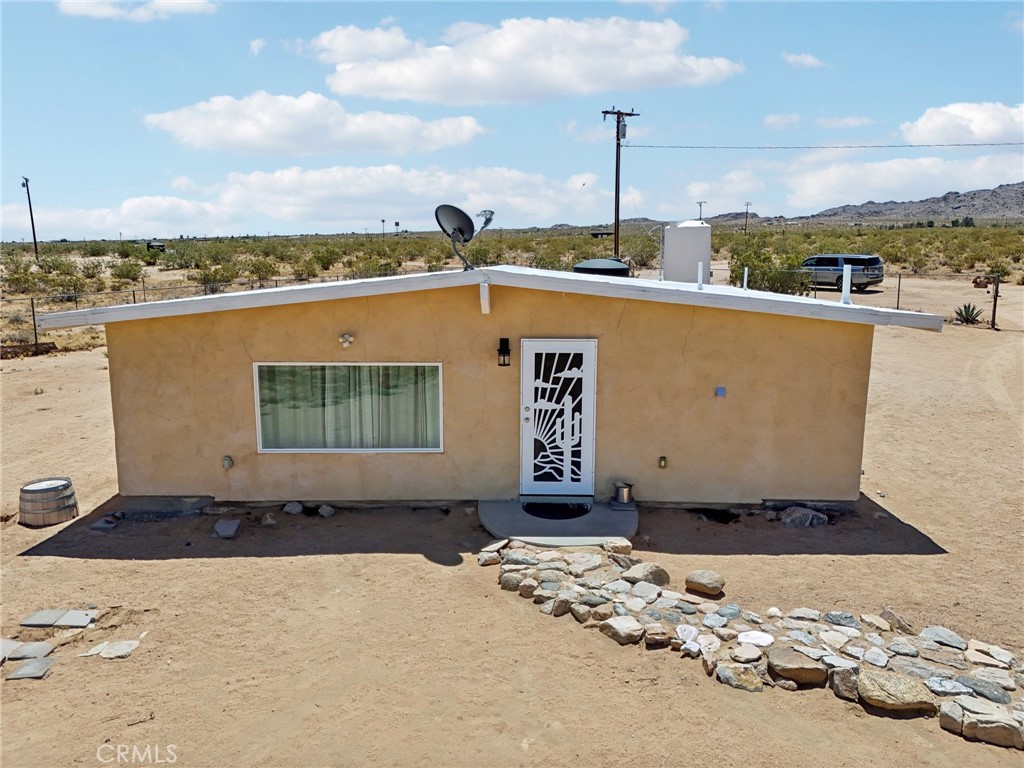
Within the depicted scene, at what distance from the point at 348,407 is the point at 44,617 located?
391 centimetres

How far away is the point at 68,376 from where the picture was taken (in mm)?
19062

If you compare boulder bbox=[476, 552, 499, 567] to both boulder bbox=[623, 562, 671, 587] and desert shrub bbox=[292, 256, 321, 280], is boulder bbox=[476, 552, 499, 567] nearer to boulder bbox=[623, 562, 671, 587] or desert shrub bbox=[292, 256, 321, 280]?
boulder bbox=[623, 562, 671, 587]

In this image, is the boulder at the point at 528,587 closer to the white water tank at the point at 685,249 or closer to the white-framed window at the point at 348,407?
the white-framed window at the point at 348,407

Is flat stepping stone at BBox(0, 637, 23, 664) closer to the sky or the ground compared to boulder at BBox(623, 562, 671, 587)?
closer to the ground

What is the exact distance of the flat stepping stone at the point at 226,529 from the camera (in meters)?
9.13

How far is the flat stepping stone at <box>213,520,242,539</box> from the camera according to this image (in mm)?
9133

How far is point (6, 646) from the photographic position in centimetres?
667

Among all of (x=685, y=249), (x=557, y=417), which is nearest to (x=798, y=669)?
(x=557, y=417)

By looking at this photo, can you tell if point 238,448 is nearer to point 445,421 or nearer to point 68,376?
point 445,421

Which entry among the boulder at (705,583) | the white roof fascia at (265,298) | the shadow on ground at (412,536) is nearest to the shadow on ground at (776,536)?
the shadow on ground at (412,536)

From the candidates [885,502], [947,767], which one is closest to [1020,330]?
[885,502]

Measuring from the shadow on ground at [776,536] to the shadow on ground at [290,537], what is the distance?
2121 mm

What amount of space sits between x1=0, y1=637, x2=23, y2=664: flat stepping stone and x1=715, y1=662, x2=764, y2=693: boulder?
5783 mm

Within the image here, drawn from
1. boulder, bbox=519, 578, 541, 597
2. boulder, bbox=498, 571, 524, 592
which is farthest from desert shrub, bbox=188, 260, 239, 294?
boulder, bbox=519, 578, 541, 597
